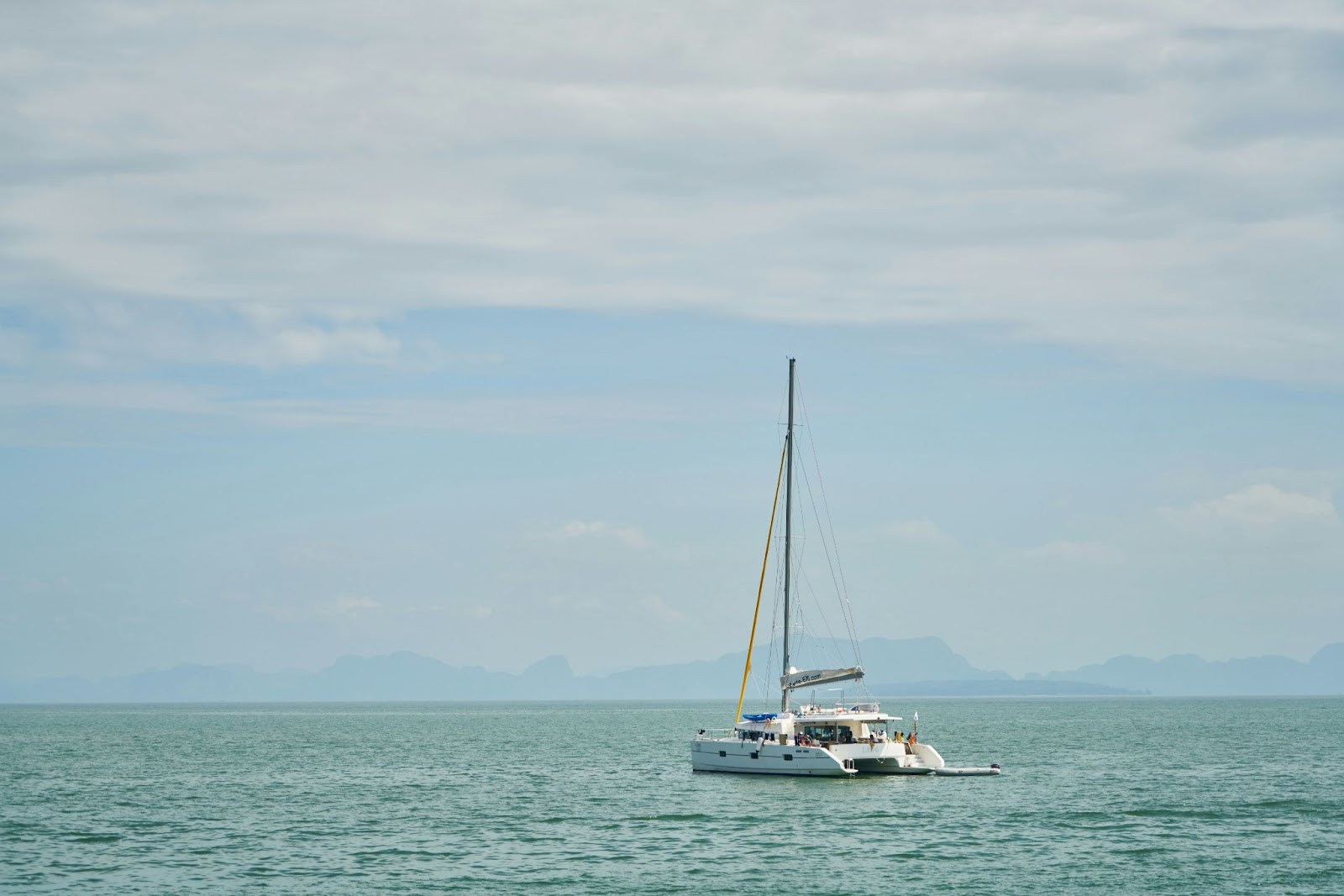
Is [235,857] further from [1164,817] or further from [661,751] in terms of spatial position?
[661,751]

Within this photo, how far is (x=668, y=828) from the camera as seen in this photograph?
2589 inches

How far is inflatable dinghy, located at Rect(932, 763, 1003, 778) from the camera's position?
85.9 meters

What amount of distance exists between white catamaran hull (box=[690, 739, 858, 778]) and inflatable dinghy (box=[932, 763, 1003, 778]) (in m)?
7.10

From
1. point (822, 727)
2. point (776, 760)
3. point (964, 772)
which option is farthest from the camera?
point (964, 772)

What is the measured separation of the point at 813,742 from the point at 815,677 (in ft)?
15.3

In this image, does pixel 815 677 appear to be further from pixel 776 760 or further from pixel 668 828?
pixel 668 828

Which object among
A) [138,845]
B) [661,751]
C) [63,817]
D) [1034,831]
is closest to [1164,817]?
[1034,831]

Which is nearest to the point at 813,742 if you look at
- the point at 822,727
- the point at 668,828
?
the point at 822,727

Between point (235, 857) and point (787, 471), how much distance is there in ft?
141

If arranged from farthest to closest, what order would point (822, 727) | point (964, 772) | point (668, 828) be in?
1. point (964, 772)
2. point (822, 727)
3. point (668, 828)

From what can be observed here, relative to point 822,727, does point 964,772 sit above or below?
below

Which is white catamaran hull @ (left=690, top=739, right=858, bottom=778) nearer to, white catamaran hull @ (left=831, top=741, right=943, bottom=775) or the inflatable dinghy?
white catamaran hull @ (left=831, top=741, right=943, bottom=775)

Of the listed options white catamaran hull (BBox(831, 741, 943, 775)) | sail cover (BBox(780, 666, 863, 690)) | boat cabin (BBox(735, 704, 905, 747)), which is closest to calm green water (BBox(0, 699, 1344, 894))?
A: white catamaran hull (BBox(831, 741, 943, 775))

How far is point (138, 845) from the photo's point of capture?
6084 centimetres
